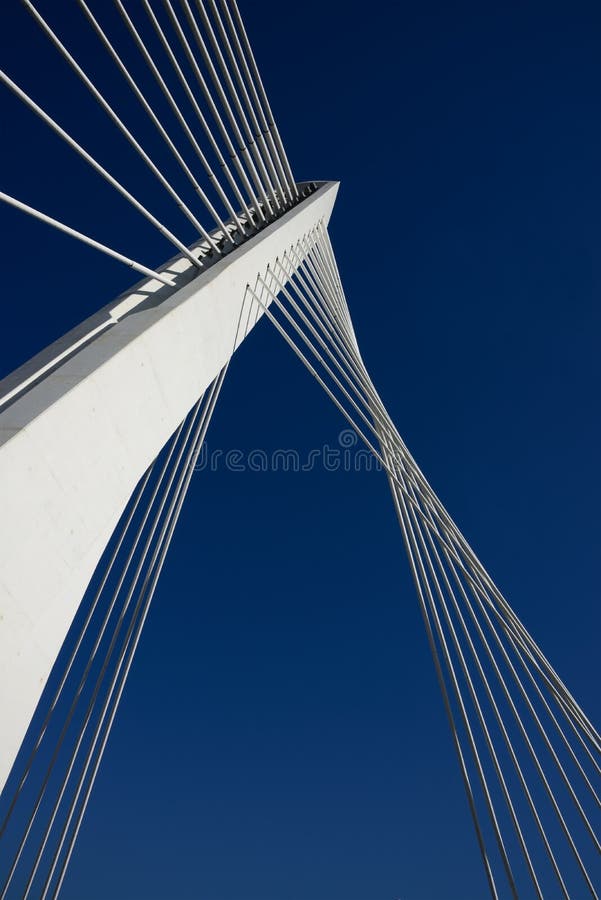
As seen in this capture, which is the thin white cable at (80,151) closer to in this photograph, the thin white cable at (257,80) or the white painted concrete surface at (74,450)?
the white painted concrete surface at (74,450)

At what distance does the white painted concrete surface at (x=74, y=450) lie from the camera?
99.8 inches

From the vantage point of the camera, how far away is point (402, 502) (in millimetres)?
5195

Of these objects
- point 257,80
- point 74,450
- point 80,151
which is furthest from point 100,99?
point 257,80

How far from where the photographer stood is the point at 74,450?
9.28 feet

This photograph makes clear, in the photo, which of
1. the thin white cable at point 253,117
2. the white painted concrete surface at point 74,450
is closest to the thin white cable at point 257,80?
the thin white cable at point 253,117

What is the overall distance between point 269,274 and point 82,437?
320 centimetres

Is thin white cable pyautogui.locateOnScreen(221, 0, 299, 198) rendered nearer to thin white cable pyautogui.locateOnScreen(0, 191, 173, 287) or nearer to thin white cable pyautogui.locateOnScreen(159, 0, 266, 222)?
thin white cable pyautogui.locateOnScreen(159, 0, 266, 222)

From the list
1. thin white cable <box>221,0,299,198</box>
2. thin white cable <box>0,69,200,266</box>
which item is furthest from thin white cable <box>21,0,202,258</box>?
thin white cable <box>221,0,299,198</box>

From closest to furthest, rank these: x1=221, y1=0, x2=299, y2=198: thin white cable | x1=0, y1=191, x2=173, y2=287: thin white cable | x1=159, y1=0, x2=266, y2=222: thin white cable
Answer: x1=0, y1=191, x2=173, y2=287: thin white cable → x1=159, y1=0, x2=266, y2=222: thin white cable → x1=221, y1=0, x2=299, y2=198: thin white cable

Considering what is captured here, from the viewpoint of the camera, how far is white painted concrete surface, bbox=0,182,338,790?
254 centimetres

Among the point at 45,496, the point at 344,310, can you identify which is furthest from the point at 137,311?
the point at 344,310

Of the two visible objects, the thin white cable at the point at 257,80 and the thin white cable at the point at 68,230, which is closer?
the thin white cable at the point at 68,230

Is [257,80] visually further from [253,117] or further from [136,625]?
[136,625]

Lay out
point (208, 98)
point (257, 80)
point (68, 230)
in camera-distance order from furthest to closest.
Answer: point (257, 80)
point (208, 98)
point (68, 230)
